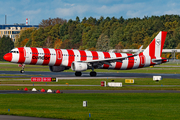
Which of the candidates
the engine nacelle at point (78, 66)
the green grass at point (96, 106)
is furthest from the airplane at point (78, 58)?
the green grass at point (96, 106)

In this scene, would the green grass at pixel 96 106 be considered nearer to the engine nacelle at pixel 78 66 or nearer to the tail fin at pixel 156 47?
the engine nacelle at pixel 78 66

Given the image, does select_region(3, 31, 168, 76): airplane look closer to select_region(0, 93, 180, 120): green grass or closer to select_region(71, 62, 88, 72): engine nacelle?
select_region(71, 62, 88, 72): engine nacelle

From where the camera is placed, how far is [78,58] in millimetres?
57656

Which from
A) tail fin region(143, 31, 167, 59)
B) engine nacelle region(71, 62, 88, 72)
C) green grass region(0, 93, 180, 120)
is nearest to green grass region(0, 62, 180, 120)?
green grass region(0, 93, 180, 120)

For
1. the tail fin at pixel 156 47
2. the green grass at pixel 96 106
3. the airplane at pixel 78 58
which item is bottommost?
the green grass at pixel 96 106

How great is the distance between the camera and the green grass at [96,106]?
69.5 feet

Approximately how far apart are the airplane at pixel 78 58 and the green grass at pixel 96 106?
23.5 meters

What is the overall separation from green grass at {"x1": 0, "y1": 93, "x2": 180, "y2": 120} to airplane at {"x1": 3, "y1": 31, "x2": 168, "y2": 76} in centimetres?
2354

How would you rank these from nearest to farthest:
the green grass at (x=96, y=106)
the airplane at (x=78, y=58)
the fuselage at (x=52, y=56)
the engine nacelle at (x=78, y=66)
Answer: the green grass at (x=96, y=106) → the fuselage at (x=52, y=56) → the airplane at (x=78, y=58) → the engine nacelle at (x=78, y=66)

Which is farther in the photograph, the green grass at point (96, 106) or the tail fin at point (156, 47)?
the tail fin at point (156, 47)

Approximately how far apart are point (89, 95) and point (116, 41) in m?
160

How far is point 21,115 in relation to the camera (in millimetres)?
20797

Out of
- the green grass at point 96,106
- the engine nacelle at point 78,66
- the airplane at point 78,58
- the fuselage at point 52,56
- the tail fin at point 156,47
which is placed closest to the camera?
the green grass at point 96,106

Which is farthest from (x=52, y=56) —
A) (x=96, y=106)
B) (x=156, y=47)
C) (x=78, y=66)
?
(x=96, y=106)
